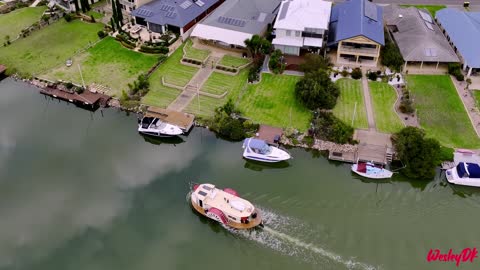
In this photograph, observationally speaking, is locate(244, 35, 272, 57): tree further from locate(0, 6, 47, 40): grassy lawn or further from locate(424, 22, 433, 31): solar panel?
locate(0, 6, 47, 40): grassy lawn

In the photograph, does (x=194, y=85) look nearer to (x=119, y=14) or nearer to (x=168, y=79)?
(x=168, y=79)

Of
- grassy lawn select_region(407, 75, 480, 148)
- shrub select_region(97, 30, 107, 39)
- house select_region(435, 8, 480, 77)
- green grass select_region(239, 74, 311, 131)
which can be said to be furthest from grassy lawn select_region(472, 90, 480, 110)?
shrub select_region(97, 30, 107, 39)

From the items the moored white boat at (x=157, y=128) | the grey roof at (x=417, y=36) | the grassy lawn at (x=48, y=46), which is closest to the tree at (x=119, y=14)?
the grassy lawn at (x=48, y=46)

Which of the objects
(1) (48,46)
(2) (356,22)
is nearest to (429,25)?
(2) (356,22)

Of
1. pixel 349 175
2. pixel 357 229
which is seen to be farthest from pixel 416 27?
pixel 357 229

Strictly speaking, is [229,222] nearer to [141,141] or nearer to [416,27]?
[141,141]

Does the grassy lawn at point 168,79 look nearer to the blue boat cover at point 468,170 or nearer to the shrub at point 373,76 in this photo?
the shrub at point 373,76

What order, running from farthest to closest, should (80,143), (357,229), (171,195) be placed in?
1. (80,143)
2. (171,195)
3. (357,229)
